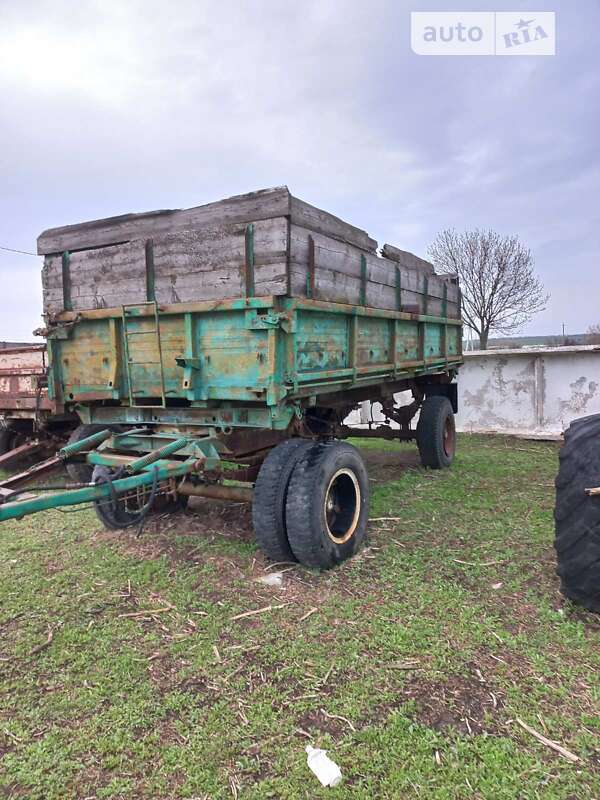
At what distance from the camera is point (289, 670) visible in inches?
112

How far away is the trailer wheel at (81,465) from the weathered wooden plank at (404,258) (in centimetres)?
333

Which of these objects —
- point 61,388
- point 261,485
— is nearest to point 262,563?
point 261,485

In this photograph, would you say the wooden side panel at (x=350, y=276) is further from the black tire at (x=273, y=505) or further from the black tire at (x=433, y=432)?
the black tire at (x=433, y=432)

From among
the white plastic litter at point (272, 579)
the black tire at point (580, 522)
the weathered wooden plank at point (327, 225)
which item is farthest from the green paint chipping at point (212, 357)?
the black tire at point (580, 522)

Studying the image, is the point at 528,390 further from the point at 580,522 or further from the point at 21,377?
the point at 21,377

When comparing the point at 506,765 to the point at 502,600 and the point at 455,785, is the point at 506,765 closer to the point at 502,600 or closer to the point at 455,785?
the point at 455,785

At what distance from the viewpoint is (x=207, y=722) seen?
2467 mm

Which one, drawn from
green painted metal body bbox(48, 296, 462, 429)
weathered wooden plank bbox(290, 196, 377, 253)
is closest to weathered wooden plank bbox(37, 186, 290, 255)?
weathered wooden plank bbox(290, 196, 377, 253)

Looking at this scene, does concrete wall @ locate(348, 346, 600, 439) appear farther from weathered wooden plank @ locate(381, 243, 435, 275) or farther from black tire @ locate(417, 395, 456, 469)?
weathered wooden plank @ locate(381, 243, 435, 275)

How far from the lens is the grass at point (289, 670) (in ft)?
7.14

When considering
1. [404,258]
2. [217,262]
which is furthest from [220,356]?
[404,258]

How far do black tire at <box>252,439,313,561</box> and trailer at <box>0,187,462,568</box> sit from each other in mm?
10

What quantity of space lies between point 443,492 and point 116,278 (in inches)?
164

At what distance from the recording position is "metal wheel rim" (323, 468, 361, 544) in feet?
14.1
